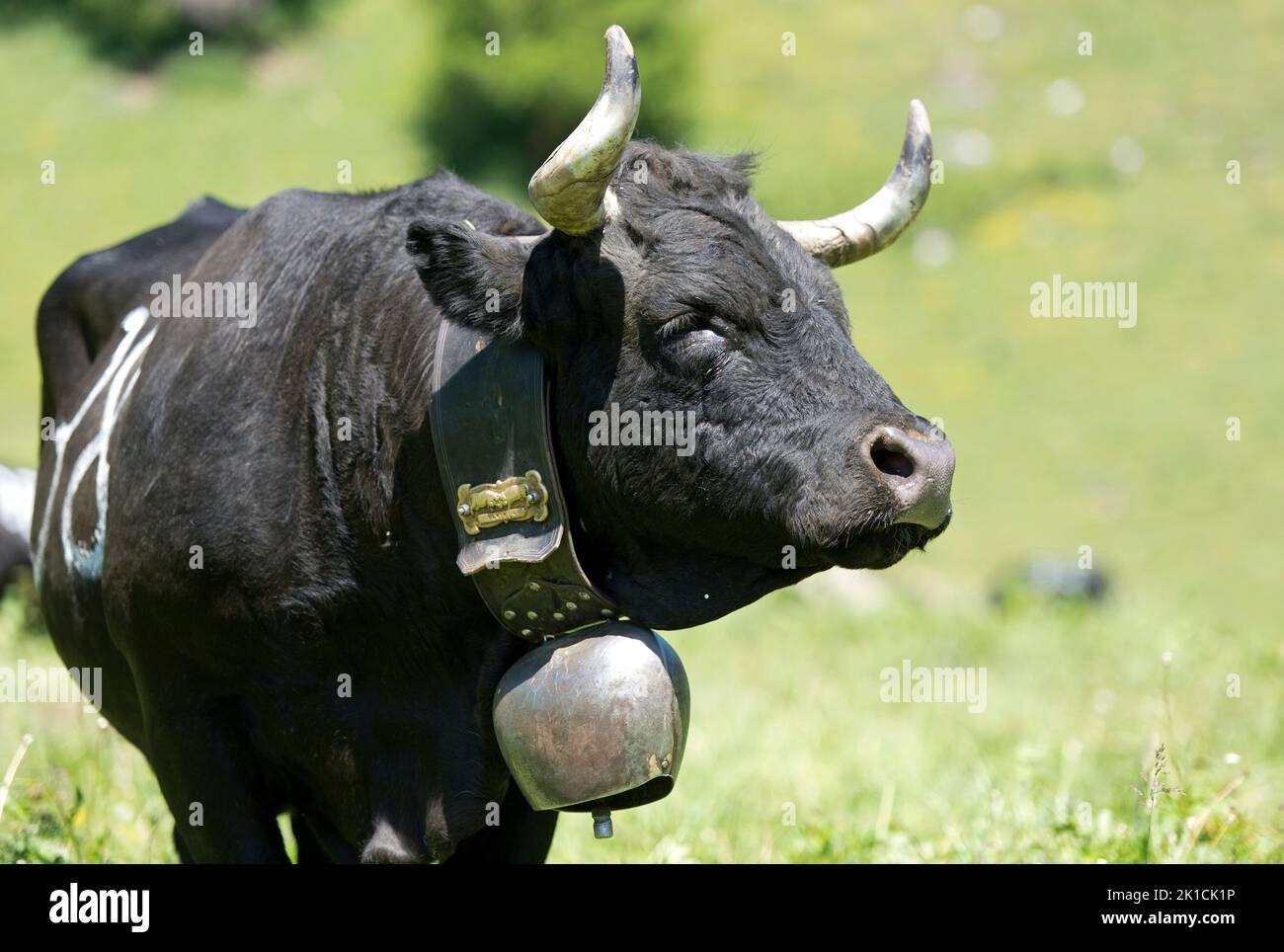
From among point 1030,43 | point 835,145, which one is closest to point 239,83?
point 835,145

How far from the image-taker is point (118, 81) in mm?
30422

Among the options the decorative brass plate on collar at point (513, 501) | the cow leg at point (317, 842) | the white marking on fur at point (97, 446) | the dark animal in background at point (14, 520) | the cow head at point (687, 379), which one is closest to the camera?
the cow head at point (687, 379)

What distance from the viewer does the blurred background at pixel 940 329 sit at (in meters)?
6.45

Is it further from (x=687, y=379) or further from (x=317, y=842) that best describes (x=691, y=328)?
(x=317, y=842)

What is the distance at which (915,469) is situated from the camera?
3.46 metres

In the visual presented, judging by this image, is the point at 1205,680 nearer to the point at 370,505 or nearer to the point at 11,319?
the point at 370,505

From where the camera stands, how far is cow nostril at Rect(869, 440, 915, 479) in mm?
3486

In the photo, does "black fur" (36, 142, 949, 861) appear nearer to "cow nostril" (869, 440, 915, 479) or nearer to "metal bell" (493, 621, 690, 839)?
"cow nostril" (869, 440, 915, 479)

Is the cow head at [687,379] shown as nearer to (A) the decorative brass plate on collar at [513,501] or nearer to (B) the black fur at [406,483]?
(B) the black fur at [406,483]

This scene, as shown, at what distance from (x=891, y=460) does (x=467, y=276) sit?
1.16 m

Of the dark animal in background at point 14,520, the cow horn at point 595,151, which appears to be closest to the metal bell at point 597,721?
the cow horn at point 595,151

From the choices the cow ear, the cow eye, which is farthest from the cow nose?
the cow ear

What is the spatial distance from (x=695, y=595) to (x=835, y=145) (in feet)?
82.8

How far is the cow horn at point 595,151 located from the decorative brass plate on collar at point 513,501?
0.64 metres
